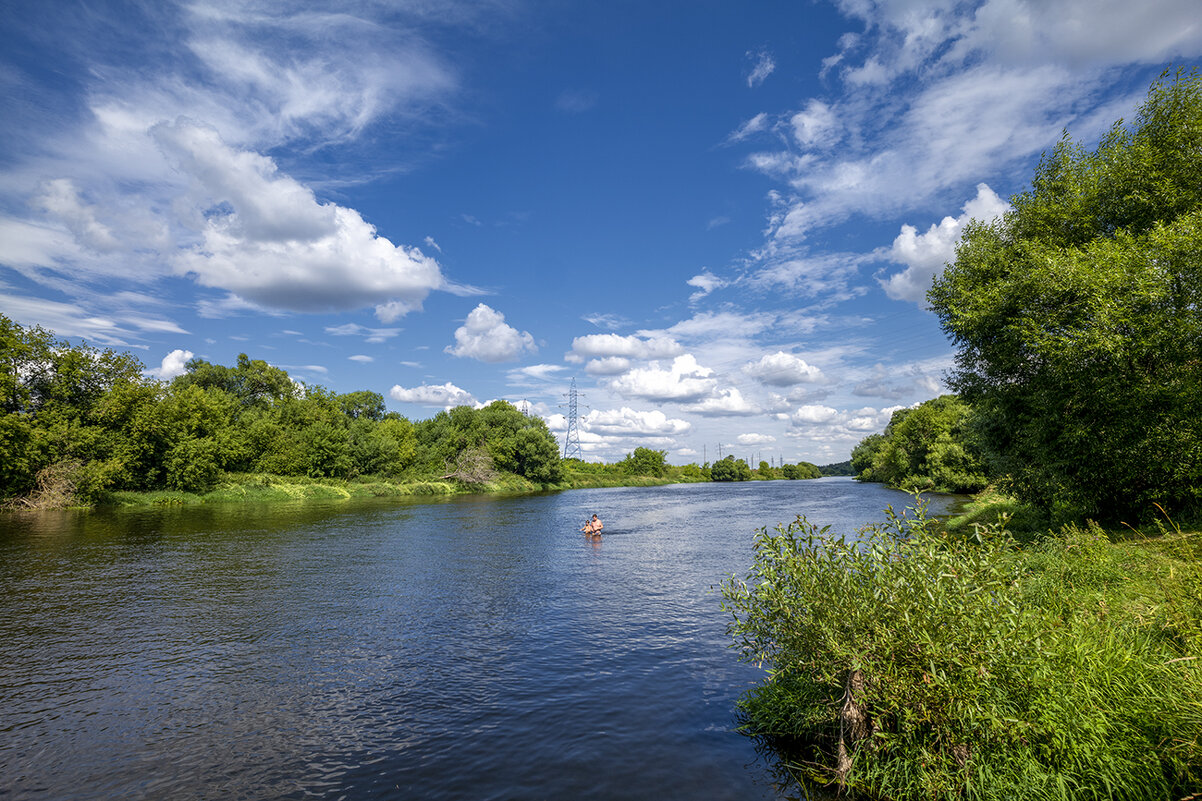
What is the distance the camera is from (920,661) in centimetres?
752

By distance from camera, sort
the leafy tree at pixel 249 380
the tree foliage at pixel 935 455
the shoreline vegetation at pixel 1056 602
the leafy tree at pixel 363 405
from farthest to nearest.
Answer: the leafy tree at pixel 363 405, the leafy tree at pixel 249 380, the tree foliage at pixel 935 455, the shoreline vegetation at pixel 1056 602

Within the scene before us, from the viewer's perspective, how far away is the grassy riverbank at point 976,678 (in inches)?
266

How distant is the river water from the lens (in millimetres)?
9273

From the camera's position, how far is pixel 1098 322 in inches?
714

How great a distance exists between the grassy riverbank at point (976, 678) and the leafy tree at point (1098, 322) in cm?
1265

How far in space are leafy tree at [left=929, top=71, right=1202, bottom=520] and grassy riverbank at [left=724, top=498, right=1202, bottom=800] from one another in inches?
498

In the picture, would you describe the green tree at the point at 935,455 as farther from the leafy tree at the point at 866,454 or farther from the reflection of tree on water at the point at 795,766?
the reflection of tree on water at the point at 795,766

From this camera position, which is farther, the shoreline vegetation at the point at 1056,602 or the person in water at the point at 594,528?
the person in water at the point at 594,528

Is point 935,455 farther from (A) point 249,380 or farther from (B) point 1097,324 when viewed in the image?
(A) point 249,380

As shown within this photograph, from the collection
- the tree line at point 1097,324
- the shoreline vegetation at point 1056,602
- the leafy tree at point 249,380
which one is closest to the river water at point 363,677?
the shoreline vegetation at point 1056,602

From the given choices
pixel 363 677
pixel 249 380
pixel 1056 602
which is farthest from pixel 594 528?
pixel 249 380

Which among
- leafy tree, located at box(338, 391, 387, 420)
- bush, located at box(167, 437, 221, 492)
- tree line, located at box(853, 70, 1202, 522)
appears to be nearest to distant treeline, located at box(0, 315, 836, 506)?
bush, located at box(167, 437, 221, 492)

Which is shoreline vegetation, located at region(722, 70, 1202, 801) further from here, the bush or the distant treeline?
the bush

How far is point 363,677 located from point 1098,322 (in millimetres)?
25293
